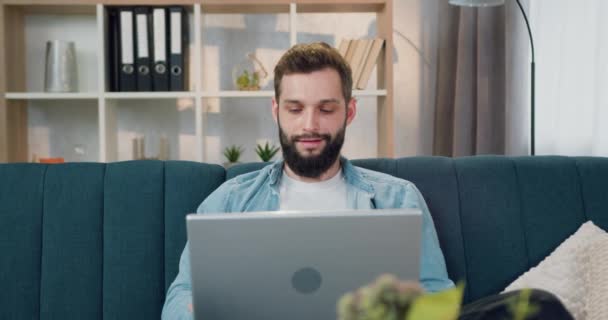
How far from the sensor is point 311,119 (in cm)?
158

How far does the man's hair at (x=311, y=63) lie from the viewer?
1614mm

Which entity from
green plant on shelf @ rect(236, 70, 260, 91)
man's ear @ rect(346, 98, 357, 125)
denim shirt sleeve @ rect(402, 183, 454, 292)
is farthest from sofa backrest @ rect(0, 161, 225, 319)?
green plant on shelf @ rect(236, 70, 260, 91)

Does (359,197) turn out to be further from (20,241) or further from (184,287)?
(20,241)

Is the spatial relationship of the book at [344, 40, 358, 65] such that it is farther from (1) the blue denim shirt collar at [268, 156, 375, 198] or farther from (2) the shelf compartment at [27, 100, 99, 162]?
(2) the shelf compartment at [27, 100, 99, 162]

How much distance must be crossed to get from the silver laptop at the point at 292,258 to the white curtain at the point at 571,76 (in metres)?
1.52

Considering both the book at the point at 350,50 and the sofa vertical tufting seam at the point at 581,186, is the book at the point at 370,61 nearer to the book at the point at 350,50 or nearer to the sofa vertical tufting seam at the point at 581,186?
the book at the point at 350,50

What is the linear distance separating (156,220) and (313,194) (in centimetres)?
39

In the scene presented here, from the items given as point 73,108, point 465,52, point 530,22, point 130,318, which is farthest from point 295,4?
point 130,318

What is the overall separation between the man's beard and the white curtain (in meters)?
1.04

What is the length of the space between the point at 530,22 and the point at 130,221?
171 cm

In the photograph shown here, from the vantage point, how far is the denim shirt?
148cm

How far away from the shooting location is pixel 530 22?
2.53 m

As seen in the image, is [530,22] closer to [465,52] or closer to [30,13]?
[465,52]

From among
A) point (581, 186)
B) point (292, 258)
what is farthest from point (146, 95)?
point (292, 258)
